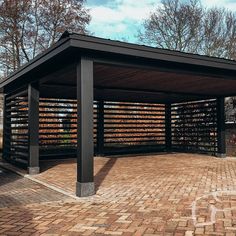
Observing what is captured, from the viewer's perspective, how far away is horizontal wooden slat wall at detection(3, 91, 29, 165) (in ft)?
34.0

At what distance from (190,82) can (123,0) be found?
41.4 feet

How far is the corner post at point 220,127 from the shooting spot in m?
13.0

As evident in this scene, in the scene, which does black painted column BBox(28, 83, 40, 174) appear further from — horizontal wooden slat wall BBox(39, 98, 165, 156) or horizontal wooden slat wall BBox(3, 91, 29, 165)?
horizontal wooden slat wall BBox(39, 98, 165, 156)

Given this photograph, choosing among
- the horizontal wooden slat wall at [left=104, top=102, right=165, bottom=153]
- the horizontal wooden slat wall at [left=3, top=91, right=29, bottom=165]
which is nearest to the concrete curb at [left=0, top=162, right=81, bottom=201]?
the horizontal wooden slat wall at [left=3, top=91, right=29, bottom=165]

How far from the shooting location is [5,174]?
964cm

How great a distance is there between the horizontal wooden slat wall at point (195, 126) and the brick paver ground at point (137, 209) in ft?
17.4

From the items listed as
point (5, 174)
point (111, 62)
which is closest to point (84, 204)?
point (111, 62)

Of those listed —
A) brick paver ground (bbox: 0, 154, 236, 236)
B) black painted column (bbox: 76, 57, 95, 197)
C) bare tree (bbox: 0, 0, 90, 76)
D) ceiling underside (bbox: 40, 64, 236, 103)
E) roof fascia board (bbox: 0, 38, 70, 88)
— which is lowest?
brick paver ground (bbox: 0, 154, 236, 236)

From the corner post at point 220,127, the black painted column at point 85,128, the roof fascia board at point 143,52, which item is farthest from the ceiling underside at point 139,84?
the black painted column at point 85,128

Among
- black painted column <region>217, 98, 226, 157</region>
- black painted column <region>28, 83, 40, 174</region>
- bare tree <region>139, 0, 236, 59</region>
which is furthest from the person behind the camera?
bare tree <region>139, 0, 236, 59</region>

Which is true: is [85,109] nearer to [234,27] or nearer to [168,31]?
[168,31]

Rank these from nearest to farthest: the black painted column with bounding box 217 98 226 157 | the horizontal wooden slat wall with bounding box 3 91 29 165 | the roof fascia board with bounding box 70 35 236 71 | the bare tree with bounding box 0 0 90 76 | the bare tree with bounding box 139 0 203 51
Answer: the roof fascia board with bounding box 70 35 236 71 → the horizontal wooden slat wall with bounding box 3 91 29 165 → the black painted column with bounding box 217 98 226 157 → the bare tree with bounding box 0 0 90 76 → the bare tree with bounding box 139 0 203 51

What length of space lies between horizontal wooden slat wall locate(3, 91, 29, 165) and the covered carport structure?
4 centimetres

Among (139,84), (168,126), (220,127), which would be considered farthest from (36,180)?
(168,126)
